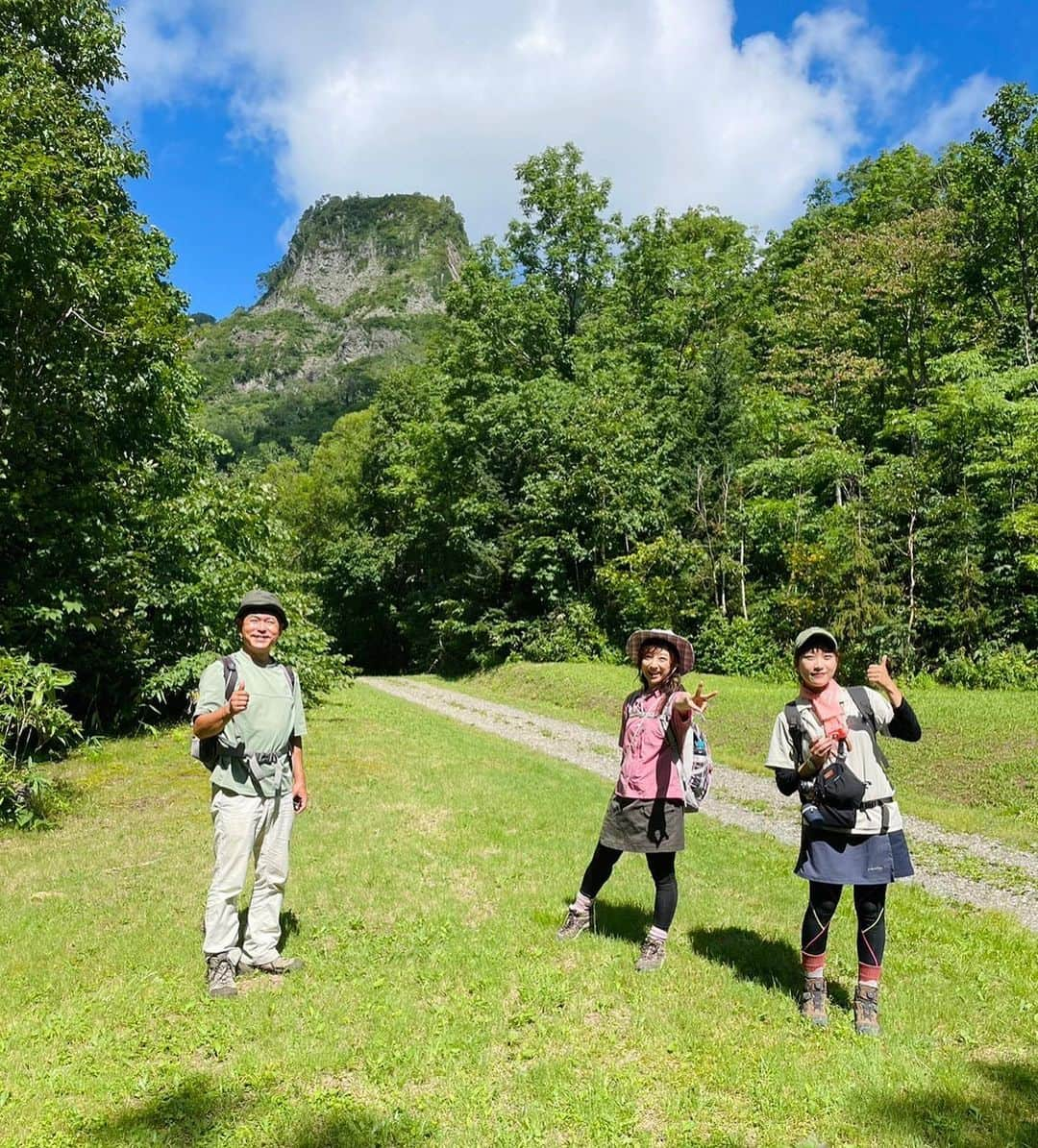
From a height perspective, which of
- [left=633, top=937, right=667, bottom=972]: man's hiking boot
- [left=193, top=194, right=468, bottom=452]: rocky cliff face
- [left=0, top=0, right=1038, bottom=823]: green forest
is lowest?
[left=633, top=937, right=667, bottom=972]: man's hiking boot

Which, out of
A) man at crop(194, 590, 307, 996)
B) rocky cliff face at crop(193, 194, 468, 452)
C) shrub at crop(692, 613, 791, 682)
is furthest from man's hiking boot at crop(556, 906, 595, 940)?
rocky cliff face at crop(193, 194, 468, 452)

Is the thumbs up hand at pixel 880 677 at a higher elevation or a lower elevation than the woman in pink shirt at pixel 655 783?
higher

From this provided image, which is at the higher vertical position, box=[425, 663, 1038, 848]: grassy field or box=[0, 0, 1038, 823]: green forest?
box=[0, 0, 1038, 823]: green forest

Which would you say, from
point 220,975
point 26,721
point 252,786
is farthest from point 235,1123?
point 26,721

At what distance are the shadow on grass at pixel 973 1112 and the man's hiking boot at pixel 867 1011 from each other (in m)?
0.48

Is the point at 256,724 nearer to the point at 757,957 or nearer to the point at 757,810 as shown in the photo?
the point at 757,957

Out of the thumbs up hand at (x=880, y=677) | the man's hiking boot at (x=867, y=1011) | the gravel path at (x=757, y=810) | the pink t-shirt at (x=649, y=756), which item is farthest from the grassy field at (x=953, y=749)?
the thumbs up hand at (x=880, y=677)

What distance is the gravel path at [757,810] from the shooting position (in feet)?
22.4

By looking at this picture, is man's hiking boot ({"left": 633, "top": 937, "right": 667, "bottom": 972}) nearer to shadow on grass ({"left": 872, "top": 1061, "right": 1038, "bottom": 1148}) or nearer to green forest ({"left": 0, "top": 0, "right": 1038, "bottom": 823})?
shadow on grass ({"left": 872, "top": 1061, "right": 1038, "bottom": 1148})

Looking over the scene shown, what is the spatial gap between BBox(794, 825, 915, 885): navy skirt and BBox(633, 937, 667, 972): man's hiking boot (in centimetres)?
122

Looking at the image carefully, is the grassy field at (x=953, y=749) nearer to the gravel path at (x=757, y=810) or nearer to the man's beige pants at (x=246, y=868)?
the gravel path at (x=757, y=810)

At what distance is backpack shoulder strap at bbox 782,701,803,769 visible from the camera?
4086 millimetres

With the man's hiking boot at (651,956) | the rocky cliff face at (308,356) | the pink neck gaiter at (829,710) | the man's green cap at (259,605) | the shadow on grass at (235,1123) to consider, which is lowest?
the shadow on grass at (235,1123)

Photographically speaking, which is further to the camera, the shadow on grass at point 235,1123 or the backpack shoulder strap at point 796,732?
the backpack shoulder strap at point 796,732
